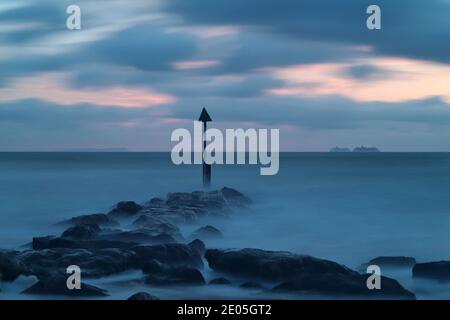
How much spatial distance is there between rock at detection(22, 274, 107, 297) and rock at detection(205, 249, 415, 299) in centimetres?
196

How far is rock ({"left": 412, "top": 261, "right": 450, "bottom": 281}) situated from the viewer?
814 centimetres

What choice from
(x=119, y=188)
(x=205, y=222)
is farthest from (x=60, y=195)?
(x=205, y=222)

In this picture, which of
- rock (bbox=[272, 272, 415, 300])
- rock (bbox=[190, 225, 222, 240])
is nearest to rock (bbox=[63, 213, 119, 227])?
rock (bbox=[190, 225, 222, 240])

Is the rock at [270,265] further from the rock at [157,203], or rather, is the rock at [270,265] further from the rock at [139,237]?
the rock at [157,203]

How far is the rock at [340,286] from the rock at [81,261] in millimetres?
2478

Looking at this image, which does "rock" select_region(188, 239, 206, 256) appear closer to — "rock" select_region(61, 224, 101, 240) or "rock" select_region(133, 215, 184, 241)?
"rock" select_region(133, 215, 184, 241)

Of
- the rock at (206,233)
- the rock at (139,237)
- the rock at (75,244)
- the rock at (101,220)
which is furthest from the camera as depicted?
the rock at (101,220)

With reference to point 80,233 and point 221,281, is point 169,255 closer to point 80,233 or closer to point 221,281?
point 221,281

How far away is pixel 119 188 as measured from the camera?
84.4 ft

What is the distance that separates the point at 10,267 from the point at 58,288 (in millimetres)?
938

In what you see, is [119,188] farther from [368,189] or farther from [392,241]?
[392,241]

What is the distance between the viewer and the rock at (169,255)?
8.15m

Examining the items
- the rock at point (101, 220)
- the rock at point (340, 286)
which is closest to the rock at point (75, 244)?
the rock at point (101, 220)

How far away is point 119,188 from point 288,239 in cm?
1513
